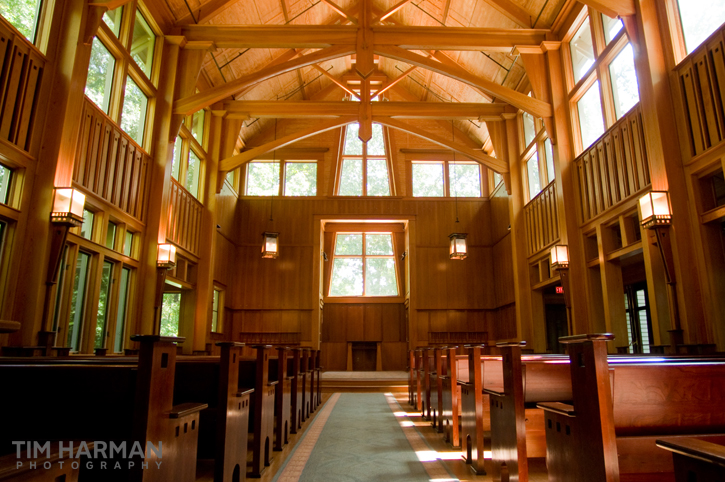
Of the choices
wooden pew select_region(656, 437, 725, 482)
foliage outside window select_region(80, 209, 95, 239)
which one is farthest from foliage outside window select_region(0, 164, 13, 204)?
wooden pew select_region(656, 437, 725, 482)

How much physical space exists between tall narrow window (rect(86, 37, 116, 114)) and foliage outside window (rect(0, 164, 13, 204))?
5.33ft

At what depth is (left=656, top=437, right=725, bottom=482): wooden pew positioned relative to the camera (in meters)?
0.82

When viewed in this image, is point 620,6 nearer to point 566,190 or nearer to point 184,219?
point 566,190

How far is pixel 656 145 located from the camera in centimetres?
504

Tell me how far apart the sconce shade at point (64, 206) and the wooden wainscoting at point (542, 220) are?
704cm

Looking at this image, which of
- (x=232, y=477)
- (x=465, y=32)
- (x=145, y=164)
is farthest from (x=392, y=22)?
(x=232, y=477)

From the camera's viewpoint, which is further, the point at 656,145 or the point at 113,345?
the point at 113,345

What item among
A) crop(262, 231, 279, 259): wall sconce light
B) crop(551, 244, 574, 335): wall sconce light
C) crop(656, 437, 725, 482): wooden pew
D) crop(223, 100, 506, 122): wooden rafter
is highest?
crop(223, 100, 506, 122): wooden rafter

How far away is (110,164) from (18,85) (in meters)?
1.64

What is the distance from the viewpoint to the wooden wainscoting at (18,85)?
434cm

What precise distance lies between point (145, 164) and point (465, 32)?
558cm

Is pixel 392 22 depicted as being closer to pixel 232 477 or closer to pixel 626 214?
pixel 626 214

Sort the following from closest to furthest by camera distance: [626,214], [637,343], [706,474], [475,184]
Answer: [706,474], [626,214], [637,343], [475,184]

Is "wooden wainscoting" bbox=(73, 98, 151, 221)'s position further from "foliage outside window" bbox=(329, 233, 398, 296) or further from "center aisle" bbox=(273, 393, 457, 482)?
"foliage outside window" bbox=(329, 233, 398, 296)
